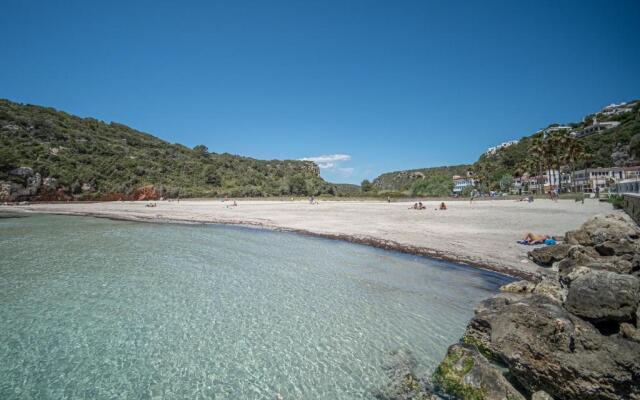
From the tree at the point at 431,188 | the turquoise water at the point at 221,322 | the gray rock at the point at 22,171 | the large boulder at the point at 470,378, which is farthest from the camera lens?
the tree at the point at 431,188

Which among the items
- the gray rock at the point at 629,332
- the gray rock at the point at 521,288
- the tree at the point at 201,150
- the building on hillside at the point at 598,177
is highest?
the tree at the point at 201,150

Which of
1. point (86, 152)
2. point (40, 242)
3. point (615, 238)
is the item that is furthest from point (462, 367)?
point (86, 152)

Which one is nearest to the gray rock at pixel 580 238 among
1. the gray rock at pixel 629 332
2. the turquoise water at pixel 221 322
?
the turquoise water at pixel 221 322

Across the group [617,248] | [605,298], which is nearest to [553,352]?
[605,298]

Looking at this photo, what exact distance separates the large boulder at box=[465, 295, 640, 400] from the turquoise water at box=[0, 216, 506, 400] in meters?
1.53

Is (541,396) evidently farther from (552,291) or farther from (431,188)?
(431,188)

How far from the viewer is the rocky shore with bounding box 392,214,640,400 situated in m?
3.71

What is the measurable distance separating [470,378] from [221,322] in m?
5.47

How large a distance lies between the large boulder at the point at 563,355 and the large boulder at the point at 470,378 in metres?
0.35

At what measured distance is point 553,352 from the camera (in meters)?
4.01

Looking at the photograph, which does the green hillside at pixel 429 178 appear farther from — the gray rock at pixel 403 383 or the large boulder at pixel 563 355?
the large boulder at pixel 563 355

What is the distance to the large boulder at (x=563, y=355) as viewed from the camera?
3.62 meters

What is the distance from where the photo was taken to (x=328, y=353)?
235 inches

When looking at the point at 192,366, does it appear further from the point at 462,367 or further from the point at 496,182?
the point at 496,182
